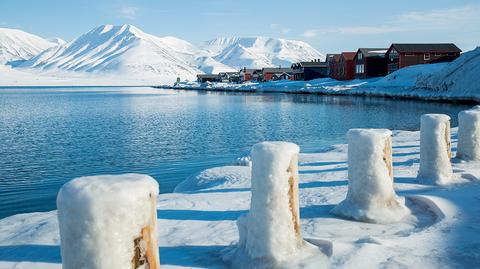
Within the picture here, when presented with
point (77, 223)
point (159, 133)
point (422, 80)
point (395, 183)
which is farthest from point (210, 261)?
point (422, 80)

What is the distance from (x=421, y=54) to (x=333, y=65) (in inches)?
943

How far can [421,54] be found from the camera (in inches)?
3201

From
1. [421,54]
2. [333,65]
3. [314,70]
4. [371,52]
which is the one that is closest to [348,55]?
[371,52]

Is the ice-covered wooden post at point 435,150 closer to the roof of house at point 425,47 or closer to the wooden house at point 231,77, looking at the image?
the roof of house at point 425,47

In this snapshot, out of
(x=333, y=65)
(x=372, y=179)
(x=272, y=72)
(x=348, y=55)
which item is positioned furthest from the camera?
(x=272, y=72)

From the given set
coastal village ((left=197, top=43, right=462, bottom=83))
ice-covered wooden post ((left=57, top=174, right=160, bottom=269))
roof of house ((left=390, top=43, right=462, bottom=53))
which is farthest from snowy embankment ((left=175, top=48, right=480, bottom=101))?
ice-covered wooden post ((left=57, top=174, right=160, bottom=269))

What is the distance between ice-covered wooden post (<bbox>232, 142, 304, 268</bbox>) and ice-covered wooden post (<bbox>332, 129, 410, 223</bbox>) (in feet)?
7.65

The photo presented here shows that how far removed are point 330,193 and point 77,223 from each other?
23.8ft

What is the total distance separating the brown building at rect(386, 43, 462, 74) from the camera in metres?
80.6

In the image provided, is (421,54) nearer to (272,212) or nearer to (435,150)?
(435,150)

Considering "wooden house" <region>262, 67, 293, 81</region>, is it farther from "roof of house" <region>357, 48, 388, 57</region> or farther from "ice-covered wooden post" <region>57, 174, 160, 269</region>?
"ice-covered wooden post" <region>57, 174, 160, 269</region>

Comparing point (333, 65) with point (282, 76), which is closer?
point (333, 65)

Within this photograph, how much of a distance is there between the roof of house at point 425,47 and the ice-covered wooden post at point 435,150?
75.4m

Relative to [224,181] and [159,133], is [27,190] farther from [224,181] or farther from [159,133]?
[159,133]
